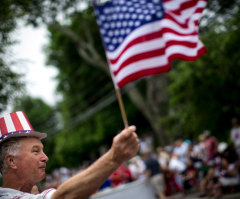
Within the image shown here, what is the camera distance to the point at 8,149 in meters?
2.34

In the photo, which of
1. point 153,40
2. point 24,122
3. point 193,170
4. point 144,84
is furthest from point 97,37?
point 24,122

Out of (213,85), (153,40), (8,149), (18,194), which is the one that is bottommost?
(18,194)

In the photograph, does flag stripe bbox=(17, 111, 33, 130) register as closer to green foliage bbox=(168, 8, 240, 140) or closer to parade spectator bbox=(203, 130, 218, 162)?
green foliage bbox=(168, 8, 240, 140)

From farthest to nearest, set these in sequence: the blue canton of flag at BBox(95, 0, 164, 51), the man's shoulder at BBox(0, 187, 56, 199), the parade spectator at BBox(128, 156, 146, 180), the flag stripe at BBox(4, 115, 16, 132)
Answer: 1. the parade spectator at BBox(128, 156, 146, 180)
2. the blue canton of flag at BBox(95, 0, 164, 51)
3. the flag stripe at BBox(4, 115, 16, 132)
4. the man's shoulder at BBox(0, 187, 56, 199)

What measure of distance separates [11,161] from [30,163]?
135 millimetres

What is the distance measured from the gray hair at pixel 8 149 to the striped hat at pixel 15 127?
0.12 feet

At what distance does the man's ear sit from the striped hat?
133mm

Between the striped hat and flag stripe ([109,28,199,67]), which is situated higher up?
flag stripe ([109,28,199,67])

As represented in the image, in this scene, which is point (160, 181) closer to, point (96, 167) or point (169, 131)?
point (169, 131)

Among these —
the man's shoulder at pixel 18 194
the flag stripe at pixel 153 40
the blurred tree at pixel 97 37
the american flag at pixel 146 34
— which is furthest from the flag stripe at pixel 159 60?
the blurred tree at pixel 97 37

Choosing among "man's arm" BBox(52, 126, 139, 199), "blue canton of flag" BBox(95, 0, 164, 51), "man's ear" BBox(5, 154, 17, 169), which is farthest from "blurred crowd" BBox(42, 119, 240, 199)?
"man's arm" BBox(52, 126, 139, 199)

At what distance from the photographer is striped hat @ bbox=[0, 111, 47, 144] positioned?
2361 mm

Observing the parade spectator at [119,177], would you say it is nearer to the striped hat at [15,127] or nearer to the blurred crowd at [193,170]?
the blurred crowd at [193,170]

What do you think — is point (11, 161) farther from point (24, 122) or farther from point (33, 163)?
point (24, 122)
